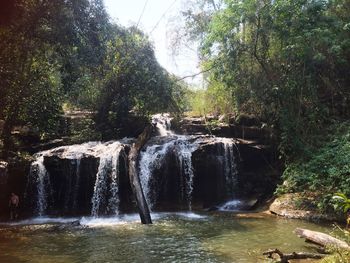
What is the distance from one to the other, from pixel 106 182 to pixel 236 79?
7.60 meters

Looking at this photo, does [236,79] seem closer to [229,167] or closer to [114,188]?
[229,167]

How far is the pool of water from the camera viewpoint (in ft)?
28.2

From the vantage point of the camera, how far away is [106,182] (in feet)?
51.6

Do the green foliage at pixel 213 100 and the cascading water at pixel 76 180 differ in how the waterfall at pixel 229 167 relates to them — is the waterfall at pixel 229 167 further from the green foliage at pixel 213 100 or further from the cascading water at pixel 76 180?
→ the cascading water at pixel 76 180

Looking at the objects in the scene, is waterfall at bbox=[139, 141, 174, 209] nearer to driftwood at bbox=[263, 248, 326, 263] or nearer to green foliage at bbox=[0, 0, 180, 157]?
green foliage at bbox=[0, 0, 180, 157]

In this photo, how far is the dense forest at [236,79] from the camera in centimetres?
1275

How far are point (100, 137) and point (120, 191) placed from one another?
5.00 meters

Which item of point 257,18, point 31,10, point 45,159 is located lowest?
point 45,159

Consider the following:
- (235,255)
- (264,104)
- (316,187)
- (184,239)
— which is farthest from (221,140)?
(235,255)

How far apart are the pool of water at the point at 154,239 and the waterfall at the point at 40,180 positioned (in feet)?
6.80

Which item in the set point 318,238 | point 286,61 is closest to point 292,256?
point 318,238

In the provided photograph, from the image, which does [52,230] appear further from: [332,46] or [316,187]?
[332,46]

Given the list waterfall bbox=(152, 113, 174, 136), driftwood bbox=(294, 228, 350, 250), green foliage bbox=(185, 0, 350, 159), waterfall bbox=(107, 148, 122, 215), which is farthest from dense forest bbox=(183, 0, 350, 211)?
waterfall bbox=(107, 148, 122, 215)

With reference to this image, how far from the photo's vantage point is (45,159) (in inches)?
624
